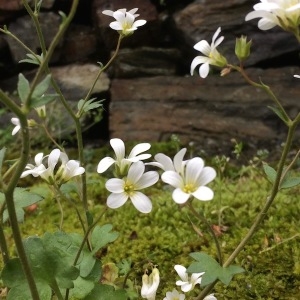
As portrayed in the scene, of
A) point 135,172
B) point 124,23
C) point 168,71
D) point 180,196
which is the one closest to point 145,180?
point 135,172

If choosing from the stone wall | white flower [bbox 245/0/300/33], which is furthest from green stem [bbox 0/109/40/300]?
the stone wall

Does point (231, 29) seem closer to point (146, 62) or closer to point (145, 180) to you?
point (146, 62)

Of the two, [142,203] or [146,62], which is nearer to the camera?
[142,203]

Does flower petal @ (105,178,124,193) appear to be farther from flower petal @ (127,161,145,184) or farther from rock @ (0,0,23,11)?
rock @ (0,0,23,11)

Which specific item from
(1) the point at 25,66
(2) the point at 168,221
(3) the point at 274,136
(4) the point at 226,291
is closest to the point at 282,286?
(4) the point at 226,291

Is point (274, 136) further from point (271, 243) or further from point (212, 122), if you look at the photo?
point (271, 243)

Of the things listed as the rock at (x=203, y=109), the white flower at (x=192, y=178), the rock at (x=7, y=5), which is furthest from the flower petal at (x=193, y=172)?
the rock at (x=7, y=5)
